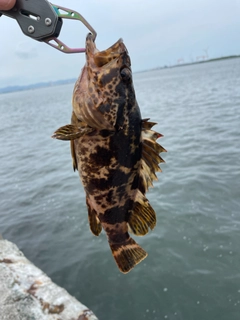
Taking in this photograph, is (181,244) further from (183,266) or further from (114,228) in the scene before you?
(114,228)

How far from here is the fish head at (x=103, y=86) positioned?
8.81 ft

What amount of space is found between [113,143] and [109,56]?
811mm

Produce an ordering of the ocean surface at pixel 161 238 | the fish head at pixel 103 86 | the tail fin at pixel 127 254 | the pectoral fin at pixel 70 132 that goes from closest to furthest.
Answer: the pectoral fin at pixel 70 132
the fish head at pixel 103 86
the tail fin at pixel 127 254
the ocean surface at pixel 161 238

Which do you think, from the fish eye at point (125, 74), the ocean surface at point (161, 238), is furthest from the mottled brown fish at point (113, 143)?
the ocean surface at point (161, 238)

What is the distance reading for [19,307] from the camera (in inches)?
169

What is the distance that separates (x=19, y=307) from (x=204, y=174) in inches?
339

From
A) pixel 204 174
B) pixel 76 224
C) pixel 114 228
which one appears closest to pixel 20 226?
pixel 76 224

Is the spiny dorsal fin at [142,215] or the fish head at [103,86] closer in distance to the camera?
the fish head at [103,86]

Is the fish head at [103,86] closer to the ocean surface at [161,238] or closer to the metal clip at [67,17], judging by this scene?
the metal clip at [67,17]

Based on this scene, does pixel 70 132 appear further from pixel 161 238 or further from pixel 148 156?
pixel 161 238

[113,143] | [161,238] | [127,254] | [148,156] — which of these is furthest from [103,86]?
[161,238]

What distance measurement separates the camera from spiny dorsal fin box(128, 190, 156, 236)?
9.78 ft

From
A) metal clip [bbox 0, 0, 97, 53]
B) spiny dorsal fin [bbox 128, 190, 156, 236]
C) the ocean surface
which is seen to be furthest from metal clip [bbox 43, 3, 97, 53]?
the ocean surface

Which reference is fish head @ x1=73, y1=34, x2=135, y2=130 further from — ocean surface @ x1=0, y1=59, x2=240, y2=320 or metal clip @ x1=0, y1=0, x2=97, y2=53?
ocean surface @ x1=0, y1=59, x2=240, y2=320
